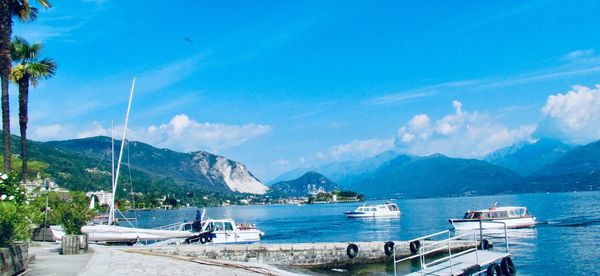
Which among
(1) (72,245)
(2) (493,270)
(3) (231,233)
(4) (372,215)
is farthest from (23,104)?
(4) (372,215)

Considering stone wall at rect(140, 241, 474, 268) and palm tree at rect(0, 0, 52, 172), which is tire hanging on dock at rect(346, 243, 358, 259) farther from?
palm tree at rect(0, 0, 52, 172)

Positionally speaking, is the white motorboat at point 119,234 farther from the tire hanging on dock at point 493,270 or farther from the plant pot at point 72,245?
the tire hanging on dock at point 493,270

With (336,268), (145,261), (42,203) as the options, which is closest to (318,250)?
(336,268)

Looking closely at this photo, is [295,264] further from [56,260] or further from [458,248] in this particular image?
[56,260]

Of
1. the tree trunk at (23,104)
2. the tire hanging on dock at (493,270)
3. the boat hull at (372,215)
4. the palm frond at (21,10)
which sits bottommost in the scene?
the boat hull at (372,215)

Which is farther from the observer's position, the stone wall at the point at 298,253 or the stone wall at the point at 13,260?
the stone wall at the point at 298,253

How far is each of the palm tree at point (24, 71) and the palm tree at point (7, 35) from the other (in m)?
5.38

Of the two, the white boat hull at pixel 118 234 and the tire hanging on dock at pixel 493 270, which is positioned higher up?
the white boat hull at pixel 118 234

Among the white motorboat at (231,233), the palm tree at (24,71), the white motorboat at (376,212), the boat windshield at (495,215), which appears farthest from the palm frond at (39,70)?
the white motorboat at (376,212)

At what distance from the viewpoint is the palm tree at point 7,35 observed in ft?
93.8

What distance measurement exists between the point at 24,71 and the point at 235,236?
27.7 m

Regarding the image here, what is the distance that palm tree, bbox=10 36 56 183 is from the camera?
36.2 m

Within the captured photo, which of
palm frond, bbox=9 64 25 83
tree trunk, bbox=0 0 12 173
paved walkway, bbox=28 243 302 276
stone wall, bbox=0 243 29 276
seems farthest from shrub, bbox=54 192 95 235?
palm frond, bbox=9 64 25 83

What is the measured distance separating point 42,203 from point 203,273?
36.6 meters
